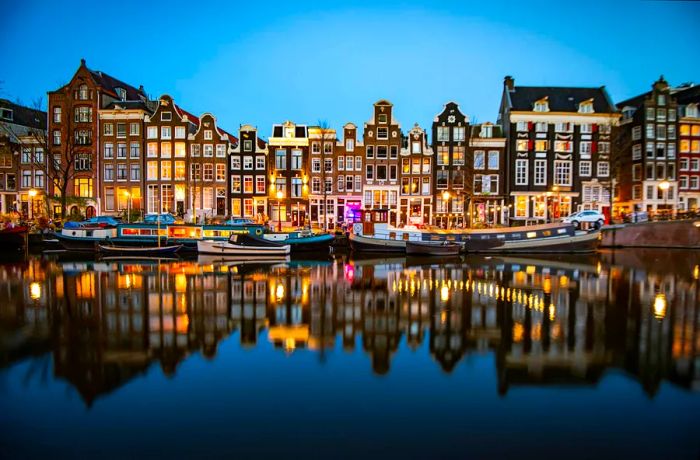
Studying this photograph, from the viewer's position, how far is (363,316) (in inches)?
562

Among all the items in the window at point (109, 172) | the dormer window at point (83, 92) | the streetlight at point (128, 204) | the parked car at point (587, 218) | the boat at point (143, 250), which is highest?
the dormer window at point (83, 92)

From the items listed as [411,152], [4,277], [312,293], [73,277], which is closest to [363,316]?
[312,293]

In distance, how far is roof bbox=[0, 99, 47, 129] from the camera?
183 feet

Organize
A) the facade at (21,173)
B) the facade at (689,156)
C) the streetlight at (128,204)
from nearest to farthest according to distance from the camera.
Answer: the streetlight at (128,204)
the facade at (21,173)
the facade at (689,156)

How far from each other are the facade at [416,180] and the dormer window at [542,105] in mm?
12534

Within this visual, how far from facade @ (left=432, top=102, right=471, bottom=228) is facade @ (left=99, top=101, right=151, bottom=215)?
32.2 m

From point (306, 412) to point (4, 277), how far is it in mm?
22029

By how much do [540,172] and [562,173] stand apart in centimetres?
261

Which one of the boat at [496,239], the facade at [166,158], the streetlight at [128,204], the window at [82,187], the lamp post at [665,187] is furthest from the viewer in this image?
the window at [82,187]

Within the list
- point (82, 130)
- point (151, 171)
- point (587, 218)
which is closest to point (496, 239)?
point (587, 218)

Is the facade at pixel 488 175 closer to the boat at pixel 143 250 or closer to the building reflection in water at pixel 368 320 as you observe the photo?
the building reflection in water at pixel 368 320

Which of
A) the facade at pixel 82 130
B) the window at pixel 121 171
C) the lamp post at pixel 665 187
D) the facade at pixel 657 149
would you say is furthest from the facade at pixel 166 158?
the lamp post at pixel 665 187

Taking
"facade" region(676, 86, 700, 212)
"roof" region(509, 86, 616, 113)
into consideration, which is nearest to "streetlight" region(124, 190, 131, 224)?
"roof" region(509, 86, 616, 113)

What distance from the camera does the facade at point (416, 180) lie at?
49531 millimetres
